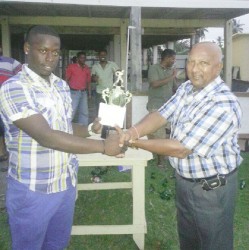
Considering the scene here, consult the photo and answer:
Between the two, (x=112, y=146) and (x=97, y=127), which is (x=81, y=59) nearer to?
(x=97, y=127)

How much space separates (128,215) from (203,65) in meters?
2.62

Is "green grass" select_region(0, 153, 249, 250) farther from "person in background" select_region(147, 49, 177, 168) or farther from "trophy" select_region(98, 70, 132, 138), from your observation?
"trophy" select_region(98, 70, 132, 138)

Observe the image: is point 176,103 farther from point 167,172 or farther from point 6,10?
point 6,10

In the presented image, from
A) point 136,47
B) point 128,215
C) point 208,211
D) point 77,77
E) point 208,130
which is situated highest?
point 136,47

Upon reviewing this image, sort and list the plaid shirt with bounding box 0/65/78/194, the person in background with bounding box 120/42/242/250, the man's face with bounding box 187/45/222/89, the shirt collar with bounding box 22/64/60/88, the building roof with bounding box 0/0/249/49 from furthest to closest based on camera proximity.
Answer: the building roof with bounding box 0/0/249/49, the man's face with bounding box 187/45/222/89, the person in background with bounding box 120/42/242/250, the shirt collar with bounding box 22/64/60/88, the plaid shirt with bounding box 0/65/78/194

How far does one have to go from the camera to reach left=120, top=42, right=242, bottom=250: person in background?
2055 millimetres

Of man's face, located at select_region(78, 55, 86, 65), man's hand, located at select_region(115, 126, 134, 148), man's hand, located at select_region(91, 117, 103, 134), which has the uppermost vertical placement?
man's face, located at select_region(78, 55, 86, 65)

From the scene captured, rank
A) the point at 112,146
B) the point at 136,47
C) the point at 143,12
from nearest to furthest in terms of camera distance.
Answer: the point at 112,146 → the point at 136,47 → the point at 143,12

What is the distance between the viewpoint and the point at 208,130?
80.2 inches

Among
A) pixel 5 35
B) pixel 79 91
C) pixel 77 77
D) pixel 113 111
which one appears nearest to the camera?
pixel 113 111

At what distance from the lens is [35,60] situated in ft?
6.52

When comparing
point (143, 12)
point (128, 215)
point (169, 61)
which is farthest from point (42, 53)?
point (143, 12)

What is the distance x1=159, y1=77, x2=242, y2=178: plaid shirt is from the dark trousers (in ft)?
0.38

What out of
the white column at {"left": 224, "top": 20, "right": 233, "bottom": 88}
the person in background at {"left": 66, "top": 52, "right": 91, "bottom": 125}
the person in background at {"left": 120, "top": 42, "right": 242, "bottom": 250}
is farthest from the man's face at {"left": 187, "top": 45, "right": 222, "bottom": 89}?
the white column at {"left": 224, "top": 20, "right": 233, "bottom": 88}
